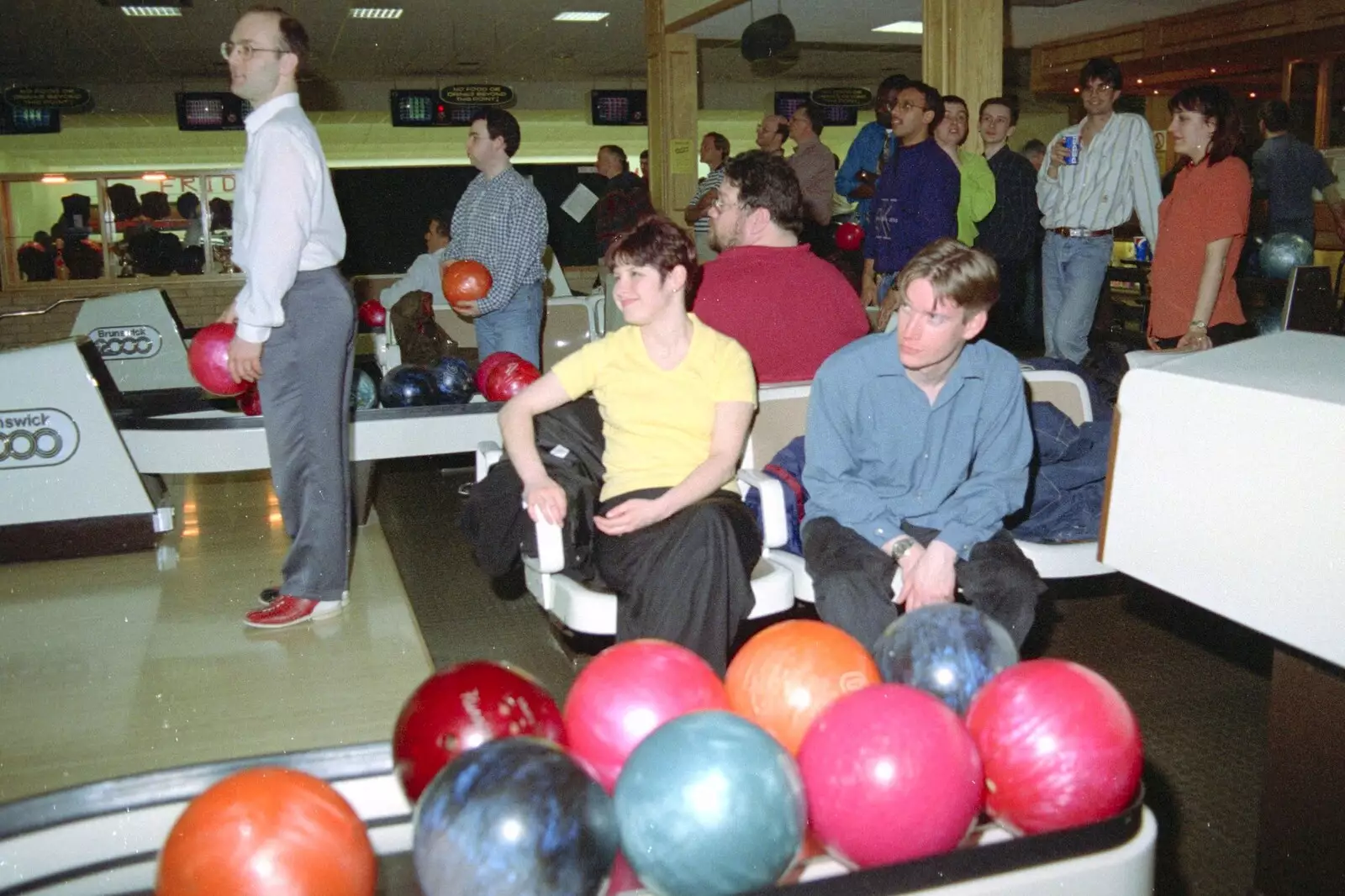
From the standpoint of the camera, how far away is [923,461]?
7.92 ft

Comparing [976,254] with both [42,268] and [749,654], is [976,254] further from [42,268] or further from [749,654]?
[42,268]

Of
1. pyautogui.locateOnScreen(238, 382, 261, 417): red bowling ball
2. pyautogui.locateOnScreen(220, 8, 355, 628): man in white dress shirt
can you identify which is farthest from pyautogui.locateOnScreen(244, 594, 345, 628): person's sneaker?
pyautogui.locateOnScreen(238, 382, 261, 417): red bowling ball

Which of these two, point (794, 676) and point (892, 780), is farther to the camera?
point (794, 676)

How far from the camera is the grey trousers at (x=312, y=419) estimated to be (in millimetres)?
3068

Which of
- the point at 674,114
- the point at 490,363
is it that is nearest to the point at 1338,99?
the point at 674,114

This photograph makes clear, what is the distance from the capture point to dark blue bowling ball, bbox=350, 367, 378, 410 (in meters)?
4.35

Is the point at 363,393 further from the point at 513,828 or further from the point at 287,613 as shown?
the point at 513,828

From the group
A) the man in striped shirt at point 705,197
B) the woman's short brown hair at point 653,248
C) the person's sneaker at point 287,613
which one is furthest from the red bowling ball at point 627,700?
the man in striped shirt at point 705,197

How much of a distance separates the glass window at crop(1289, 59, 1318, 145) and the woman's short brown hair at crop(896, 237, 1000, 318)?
9959 millimetres

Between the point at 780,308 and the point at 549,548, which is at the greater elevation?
the point at 780,308

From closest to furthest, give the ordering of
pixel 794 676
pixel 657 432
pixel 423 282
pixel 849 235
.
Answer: pixel 794 676 < pixel 657 432 < pixel 423 282 < pixel 849 235

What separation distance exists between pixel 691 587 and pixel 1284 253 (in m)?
5.59

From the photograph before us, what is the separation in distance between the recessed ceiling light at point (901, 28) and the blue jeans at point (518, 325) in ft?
23.1

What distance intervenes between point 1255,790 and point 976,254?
1214 millimetres
